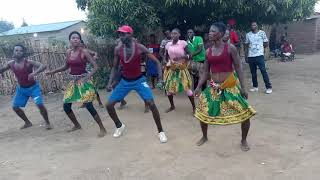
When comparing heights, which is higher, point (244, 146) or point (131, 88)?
point (131, 88)

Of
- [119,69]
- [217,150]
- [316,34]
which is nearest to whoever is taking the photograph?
[217,150]

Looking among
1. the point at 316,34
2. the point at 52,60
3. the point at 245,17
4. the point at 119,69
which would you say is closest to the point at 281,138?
the point at 119,69

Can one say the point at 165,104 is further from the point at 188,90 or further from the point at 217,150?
the point at 217,150

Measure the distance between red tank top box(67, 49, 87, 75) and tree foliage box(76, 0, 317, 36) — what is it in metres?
2.65

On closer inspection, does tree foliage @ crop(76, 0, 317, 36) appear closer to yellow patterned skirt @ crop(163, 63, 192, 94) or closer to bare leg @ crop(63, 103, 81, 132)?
yellow patterned skirt @ crop(163, 63, 192, 94)

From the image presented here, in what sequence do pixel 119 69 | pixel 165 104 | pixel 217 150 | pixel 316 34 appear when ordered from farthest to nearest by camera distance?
pixel 316 34 < pixel 165 104 < pixel 119 69 < pixel 217 150

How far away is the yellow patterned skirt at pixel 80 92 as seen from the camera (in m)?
5.96

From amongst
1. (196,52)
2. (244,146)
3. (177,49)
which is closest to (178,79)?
(177,49)

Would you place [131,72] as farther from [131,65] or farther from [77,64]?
[77,64]

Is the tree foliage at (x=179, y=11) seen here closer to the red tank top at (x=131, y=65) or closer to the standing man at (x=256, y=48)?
the standing man at (x=256, y=48)

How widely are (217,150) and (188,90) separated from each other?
2.01 m

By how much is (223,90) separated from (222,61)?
1.24 feet

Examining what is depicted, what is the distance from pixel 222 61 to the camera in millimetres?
4781

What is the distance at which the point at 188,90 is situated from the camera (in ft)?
22.5
